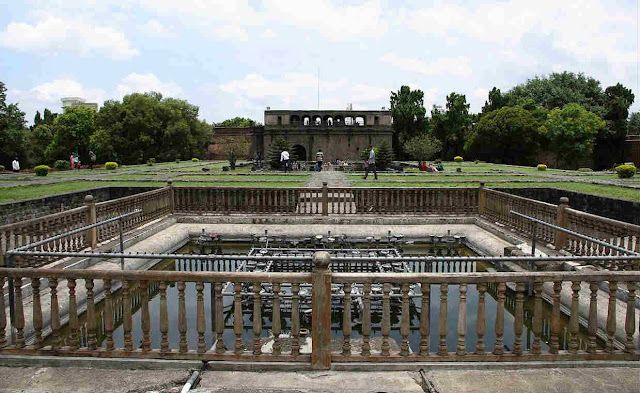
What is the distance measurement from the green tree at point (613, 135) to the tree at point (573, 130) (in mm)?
2147

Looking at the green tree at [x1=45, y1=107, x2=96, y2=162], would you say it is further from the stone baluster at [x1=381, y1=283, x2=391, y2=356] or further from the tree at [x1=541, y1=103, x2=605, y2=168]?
the stone baluster at [x1=381, y1=283, x2=391, y2=356]

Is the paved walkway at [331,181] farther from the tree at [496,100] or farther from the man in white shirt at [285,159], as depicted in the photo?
the tree at [496,100]

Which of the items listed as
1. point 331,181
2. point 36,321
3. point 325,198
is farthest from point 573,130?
point 36,321

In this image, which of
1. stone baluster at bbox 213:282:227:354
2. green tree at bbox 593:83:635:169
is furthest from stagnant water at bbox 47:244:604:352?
green tree at bbox 593:83:635:169

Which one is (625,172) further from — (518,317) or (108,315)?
(108,315)

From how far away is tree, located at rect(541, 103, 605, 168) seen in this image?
3856 cm

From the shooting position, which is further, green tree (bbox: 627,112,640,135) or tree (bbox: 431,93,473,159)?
green tree (bbox: 627,112,640,135)

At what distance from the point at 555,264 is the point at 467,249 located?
2838mm

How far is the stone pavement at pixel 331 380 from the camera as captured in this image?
10.2 feet

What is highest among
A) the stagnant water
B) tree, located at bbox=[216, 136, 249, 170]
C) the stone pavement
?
tree, located at bbox=[216, 136, 249, 170]

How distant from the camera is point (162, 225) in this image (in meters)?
10.7

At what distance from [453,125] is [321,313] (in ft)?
166

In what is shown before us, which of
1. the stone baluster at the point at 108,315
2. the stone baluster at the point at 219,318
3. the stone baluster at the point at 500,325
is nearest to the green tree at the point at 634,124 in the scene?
the stone baluster at the point at 500,325

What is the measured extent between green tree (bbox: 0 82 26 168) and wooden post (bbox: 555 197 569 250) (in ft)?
134
